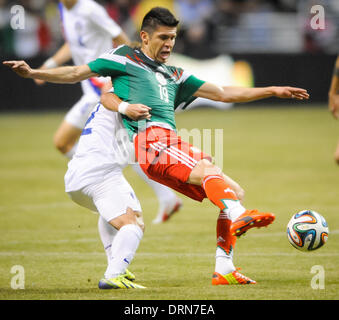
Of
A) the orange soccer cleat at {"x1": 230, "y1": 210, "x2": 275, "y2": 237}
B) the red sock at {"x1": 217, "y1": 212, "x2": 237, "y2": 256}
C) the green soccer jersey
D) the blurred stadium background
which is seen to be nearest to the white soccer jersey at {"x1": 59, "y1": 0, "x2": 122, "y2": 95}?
the green soccer jersey

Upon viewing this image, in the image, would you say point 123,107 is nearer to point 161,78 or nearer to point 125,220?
point 161,78

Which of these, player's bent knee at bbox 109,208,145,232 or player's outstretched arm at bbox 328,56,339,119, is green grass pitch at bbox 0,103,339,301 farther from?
player's outstretched arm at bbox 328,56,339,119

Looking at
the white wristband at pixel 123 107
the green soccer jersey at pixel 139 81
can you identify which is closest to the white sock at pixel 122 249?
the green soccer jersey at pixel 139 81

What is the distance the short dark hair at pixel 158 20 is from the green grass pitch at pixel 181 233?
211cm

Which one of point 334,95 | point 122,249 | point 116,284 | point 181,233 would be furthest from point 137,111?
point 181,233

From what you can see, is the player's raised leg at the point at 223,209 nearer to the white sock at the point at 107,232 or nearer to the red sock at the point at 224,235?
the red sock at the point at 224,235

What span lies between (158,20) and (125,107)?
798mm

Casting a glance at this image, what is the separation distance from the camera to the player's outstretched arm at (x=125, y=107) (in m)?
5.79

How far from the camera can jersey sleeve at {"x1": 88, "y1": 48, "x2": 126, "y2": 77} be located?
20.2 feet

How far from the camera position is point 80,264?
7.05 m

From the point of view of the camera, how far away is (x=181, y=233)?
8656mm

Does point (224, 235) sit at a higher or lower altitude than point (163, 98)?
lower
